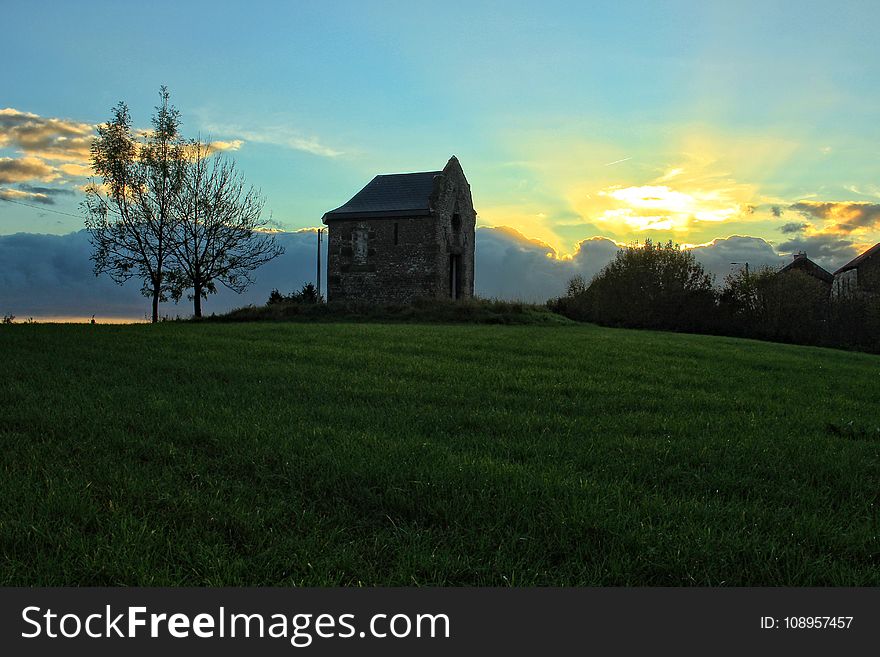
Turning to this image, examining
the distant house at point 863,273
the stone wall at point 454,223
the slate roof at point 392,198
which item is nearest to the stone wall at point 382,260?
the slate roof at point 392,198

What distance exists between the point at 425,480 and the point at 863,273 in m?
62.2

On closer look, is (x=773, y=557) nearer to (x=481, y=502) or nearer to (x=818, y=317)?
(x=481, y=502)

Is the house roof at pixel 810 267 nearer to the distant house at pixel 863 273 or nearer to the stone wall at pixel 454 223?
the distant house at pixel 863 273

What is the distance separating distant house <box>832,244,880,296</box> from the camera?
167ft

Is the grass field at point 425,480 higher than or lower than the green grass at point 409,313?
lower

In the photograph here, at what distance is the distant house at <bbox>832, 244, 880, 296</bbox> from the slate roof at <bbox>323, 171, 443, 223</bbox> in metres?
35.2

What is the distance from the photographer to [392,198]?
38.2 m

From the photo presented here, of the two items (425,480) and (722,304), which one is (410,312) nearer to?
(722,304)

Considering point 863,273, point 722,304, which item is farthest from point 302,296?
point 863,273

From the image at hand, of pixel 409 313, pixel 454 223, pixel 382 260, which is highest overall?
pixel 454 223

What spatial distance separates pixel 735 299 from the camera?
138 ft

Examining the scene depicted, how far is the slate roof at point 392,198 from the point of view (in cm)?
3688

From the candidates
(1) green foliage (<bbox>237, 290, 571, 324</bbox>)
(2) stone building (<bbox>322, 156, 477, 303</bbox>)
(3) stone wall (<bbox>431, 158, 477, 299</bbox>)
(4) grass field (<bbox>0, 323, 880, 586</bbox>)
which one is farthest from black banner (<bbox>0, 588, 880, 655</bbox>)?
(3) stone wall (<bbox>431, 158, 477, 299</bbox>)

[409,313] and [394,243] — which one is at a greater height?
[394,243]
